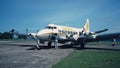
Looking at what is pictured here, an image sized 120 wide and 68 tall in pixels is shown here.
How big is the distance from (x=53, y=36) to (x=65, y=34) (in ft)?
10.7

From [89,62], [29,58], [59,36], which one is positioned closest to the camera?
[89,62]

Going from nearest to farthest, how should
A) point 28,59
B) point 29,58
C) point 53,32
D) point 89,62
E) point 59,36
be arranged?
point 89,62
point 28,59
point 29,58
point 53,32
point 59,36

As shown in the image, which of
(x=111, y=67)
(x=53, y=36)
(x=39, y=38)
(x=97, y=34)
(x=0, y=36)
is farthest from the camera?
(x=0, y=36)

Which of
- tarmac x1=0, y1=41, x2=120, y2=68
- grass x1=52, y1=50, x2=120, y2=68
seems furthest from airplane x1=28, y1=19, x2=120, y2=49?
grass x1=52, y1=50, x2=120, y2=68

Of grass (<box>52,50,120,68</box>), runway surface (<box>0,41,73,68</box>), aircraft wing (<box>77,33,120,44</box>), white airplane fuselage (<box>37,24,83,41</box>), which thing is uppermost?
white airplane fuselage (<box>37,24,83,41</box>)

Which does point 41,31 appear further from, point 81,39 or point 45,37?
point 81,39

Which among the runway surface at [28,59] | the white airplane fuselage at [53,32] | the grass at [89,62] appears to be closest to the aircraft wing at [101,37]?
the white airplane fuselage at [53,32]

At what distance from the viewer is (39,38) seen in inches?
868

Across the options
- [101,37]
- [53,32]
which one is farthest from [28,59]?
[101,37]

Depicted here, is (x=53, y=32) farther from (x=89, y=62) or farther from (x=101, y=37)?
(x=89, y=62)

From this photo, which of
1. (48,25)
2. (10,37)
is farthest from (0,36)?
(48,25)

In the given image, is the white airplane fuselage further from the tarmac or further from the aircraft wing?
the tarmac

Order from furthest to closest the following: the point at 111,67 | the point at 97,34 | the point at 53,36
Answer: the point at 97,34
the point at 53,36
the point at 111,67

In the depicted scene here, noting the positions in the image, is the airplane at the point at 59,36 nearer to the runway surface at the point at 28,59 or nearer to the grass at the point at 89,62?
the runway surface at the point at 28,59
